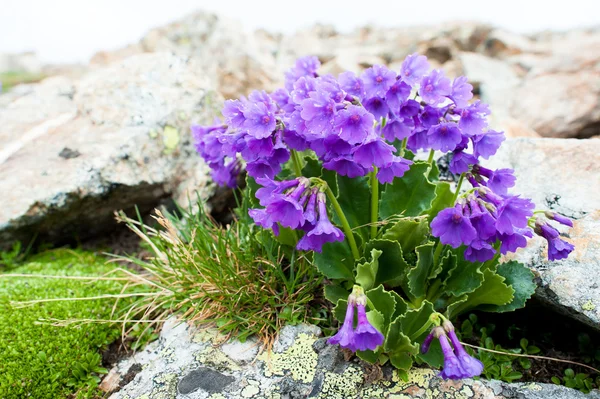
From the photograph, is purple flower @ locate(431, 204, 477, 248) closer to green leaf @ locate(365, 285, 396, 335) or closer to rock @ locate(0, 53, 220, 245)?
green leaf @ locate(365, 285, 396, 335)

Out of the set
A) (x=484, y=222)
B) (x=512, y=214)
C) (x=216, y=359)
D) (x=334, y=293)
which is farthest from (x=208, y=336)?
(x=512, y=214)

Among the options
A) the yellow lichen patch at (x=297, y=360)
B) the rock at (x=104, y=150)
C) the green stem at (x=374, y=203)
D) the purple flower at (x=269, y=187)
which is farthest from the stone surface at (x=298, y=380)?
the rock at (x=104, y=150)

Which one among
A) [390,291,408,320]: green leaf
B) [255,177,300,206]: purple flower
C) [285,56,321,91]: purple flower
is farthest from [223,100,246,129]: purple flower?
[390,291,408,320]: green leaf

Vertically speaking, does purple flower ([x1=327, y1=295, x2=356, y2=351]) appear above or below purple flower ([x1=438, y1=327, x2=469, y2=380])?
above

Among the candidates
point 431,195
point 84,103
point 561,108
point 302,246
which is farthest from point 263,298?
point 561,108

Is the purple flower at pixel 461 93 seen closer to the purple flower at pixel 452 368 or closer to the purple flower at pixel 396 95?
the purple flower at pixel 396 95

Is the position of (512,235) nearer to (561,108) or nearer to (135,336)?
(135,336)

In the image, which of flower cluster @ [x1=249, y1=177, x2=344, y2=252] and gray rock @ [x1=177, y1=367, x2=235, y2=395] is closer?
flower cluster @ [x1=249, y1=177, x2=344, y2=252]
